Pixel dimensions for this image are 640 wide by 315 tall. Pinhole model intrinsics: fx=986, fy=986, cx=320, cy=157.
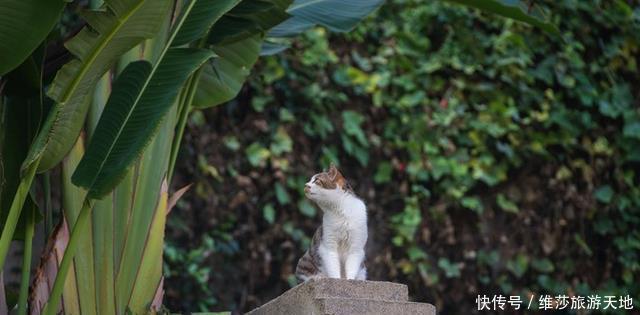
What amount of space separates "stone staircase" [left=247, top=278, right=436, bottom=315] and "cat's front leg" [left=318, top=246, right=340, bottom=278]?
0.10 metres

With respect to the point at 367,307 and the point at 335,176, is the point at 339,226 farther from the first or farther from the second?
the point at 367,307

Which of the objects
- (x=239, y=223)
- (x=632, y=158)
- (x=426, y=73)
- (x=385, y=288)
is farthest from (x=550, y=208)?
(x=385, y=288)

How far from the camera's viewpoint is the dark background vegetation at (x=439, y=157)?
5082mm

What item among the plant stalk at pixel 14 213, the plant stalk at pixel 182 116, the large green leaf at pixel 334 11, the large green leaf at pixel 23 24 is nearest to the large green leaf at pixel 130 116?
the plant stalk at pixel 14 213

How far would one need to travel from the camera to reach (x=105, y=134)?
2.85 meters

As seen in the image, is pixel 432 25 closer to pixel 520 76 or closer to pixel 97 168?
pixel 520 76

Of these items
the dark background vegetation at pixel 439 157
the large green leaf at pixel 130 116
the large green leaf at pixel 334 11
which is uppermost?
the large green leaf at pixel 130 116

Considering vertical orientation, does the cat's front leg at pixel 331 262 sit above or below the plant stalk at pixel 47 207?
above

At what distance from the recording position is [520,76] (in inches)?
216

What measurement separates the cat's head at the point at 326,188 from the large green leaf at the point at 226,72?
37.8 inches

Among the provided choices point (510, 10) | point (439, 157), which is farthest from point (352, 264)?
point (439, 157)

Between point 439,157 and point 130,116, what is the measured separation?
273 centimetres

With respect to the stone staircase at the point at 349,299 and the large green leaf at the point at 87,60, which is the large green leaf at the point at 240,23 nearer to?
the large green leaf at the point at 87,60

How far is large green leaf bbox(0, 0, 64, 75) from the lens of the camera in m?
2.71
